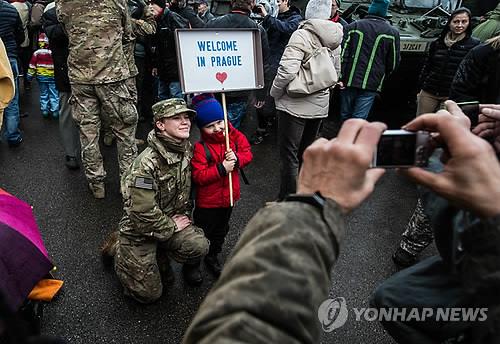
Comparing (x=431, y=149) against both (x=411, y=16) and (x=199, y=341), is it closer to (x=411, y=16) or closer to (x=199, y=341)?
(x=199, y=341)

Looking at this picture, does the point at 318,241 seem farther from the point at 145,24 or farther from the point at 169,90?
the point at 169,90

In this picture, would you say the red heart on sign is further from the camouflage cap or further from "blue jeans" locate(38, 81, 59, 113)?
"blue jeans" locate(38, 81, 59, 113)

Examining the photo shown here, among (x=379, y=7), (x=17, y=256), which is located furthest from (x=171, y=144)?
(x=379, y=7)

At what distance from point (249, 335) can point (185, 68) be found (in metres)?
2.23

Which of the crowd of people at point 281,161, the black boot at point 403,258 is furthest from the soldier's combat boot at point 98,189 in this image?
the black boot at point 403,258

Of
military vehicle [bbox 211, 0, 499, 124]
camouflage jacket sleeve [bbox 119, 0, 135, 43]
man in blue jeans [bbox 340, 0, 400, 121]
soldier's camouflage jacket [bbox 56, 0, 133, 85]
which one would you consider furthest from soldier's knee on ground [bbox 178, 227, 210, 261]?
military vehicle [bbox 211, 0, 499, 124]

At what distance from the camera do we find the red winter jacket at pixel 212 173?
2635mm

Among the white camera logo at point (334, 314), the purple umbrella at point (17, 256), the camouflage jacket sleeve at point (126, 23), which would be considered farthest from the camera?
the camouflage jacket sleeve at point (126, 23)

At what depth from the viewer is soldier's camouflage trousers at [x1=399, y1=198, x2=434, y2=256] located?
116 inches

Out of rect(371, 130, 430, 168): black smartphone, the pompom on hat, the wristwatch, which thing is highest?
rect(371, 130, 430, 168): black smartphone

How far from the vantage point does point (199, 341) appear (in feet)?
2.35

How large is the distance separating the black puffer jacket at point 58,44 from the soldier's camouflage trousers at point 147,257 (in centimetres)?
225

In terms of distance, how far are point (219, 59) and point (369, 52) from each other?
2206 mm

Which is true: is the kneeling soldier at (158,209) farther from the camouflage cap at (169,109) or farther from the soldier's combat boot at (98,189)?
the soldier's combat boot at (98,189)
